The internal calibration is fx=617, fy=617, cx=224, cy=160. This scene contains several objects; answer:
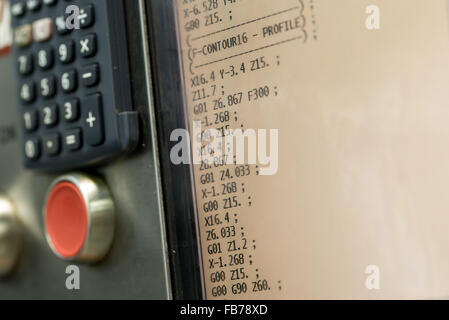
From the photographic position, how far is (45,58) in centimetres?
62

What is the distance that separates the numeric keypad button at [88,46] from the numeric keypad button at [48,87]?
0.16 feet

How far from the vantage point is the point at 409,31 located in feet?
1.51

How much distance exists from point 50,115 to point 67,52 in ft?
0.21

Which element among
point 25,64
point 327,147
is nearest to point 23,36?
point 25,64

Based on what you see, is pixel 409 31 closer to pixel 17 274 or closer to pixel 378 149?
pixel 378 149

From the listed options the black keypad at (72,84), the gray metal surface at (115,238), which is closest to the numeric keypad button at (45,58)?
the black keypad at (72,84)

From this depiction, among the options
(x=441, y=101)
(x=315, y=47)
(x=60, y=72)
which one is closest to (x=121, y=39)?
(x=60, y=72)

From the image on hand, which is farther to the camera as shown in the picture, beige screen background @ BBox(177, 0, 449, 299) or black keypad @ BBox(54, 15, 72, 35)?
black keypad @ BBox(54, 15, 72, 35)

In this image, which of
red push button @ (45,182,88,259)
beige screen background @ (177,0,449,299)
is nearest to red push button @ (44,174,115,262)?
red push button @ (45,182,88,259)

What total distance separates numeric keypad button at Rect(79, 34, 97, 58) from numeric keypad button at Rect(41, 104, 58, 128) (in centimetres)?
6

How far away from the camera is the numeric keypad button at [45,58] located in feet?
2.01

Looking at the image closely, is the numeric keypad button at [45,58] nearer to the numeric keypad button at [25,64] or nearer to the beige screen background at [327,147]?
the numeric keypad button at [25,64]

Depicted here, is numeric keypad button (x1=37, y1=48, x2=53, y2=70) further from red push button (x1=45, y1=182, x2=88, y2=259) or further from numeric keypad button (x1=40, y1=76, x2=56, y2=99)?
red push button (x1=45, y1=182, x2=88, y2=259)

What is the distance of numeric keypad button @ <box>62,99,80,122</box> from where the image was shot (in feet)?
1.92
